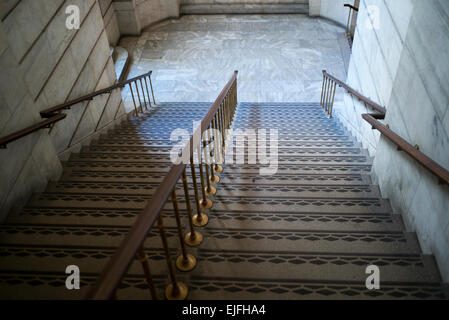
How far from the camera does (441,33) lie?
220 cm

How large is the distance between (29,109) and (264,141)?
2.93m

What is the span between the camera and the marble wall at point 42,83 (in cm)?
296

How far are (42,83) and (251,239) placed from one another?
3.08 meters

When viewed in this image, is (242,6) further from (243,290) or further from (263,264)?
(243,290)

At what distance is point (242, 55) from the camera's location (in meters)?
9.79

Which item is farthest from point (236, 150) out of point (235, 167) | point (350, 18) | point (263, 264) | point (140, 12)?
point (140, 12)

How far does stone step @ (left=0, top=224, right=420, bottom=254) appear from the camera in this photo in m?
2.32

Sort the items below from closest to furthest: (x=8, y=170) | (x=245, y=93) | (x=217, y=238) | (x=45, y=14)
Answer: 1. (x=217, y=238)
2. (x=8, y=170)
3. (x=45, y=14)
4. (x=245, y=93)

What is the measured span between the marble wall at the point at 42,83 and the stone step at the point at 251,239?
24.4 inches

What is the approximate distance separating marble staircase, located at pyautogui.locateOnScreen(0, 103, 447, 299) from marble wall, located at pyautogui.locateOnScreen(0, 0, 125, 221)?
243mm
